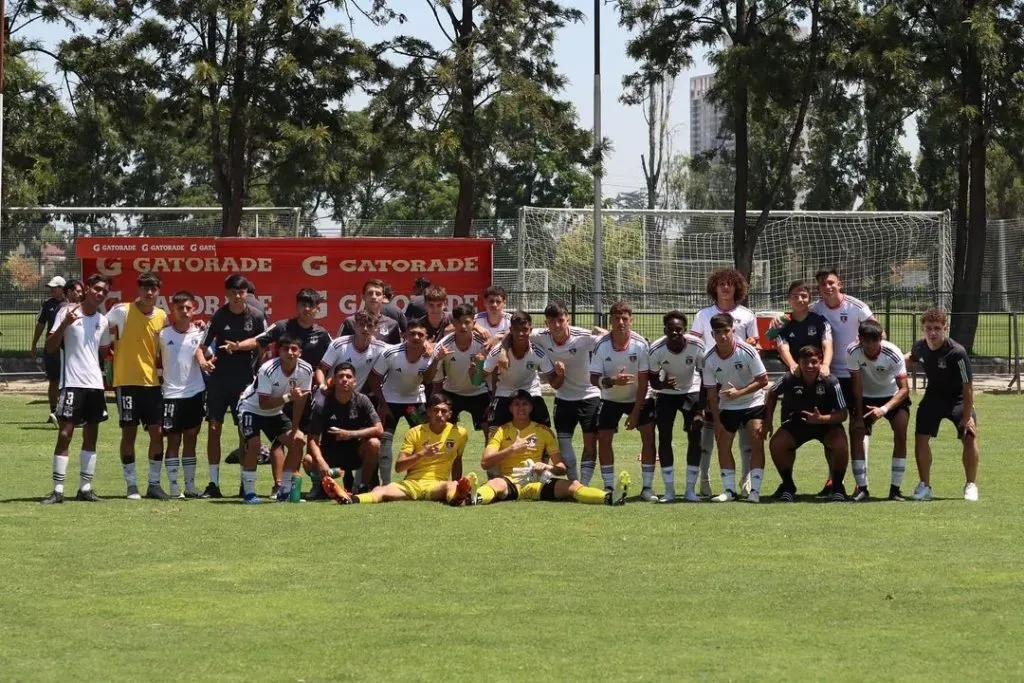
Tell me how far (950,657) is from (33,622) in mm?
4754

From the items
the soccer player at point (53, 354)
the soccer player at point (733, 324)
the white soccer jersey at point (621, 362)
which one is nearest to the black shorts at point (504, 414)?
the white soccer jersey at point (621, 362)

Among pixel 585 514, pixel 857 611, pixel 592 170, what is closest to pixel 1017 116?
pixel 592 170

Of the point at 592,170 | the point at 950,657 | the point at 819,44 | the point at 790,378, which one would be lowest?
the point at 950,657

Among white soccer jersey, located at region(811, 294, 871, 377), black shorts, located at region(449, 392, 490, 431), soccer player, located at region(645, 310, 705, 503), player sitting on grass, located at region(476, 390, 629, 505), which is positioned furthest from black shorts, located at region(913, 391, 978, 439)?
black shorts, located at region(449, 392, 490, 431)

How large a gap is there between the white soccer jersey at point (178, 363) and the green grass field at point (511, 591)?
1.02 m

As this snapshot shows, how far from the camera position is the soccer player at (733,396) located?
1330cm

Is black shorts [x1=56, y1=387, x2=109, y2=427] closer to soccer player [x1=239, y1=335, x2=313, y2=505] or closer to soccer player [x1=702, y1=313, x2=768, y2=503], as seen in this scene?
soccer player [x1=239, y1=335, x2=313, y2=505]

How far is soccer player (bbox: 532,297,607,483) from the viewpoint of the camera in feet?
45.9

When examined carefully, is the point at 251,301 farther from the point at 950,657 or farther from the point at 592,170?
the point at 592,170

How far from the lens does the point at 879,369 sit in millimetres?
13539

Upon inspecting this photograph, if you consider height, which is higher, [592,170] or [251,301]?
[592,170]

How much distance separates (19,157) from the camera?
110 ft

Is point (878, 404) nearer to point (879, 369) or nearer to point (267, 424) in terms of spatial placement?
point (879, 369)

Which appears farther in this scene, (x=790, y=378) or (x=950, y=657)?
(x=790, y=378)
